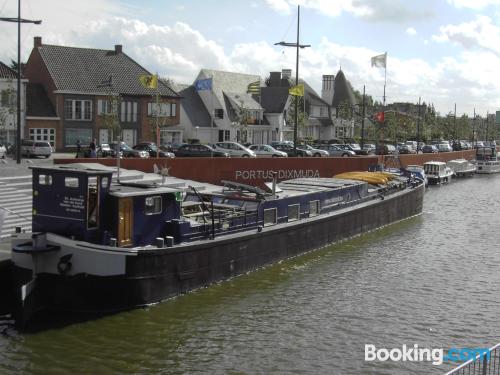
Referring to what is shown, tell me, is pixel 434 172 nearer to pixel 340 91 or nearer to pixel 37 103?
pixel 37 103

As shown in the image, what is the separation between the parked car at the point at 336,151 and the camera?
200 ft

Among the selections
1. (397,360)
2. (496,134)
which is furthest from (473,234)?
(496,134)

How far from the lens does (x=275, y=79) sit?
92750 millimetres

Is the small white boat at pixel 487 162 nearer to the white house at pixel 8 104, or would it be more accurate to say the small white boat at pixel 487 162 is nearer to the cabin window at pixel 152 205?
the white house at pixel 8 104

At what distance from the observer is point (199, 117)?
253ft

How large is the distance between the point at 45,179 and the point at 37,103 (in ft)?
152

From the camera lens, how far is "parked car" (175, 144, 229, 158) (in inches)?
1937

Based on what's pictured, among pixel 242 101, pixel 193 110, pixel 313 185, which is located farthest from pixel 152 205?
pixel 242 101

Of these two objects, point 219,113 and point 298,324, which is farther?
point 219,113

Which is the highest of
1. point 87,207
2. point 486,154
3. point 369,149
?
point 369,149

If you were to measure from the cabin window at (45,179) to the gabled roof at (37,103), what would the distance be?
4464cm

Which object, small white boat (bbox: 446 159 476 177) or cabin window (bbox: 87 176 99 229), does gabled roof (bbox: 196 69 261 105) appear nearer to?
small white boat (bbox: 446 159 476 177)

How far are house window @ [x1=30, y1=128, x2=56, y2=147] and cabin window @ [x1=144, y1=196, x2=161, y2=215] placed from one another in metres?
44.1

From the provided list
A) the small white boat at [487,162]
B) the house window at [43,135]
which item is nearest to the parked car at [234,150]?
the house window at [43,135]
